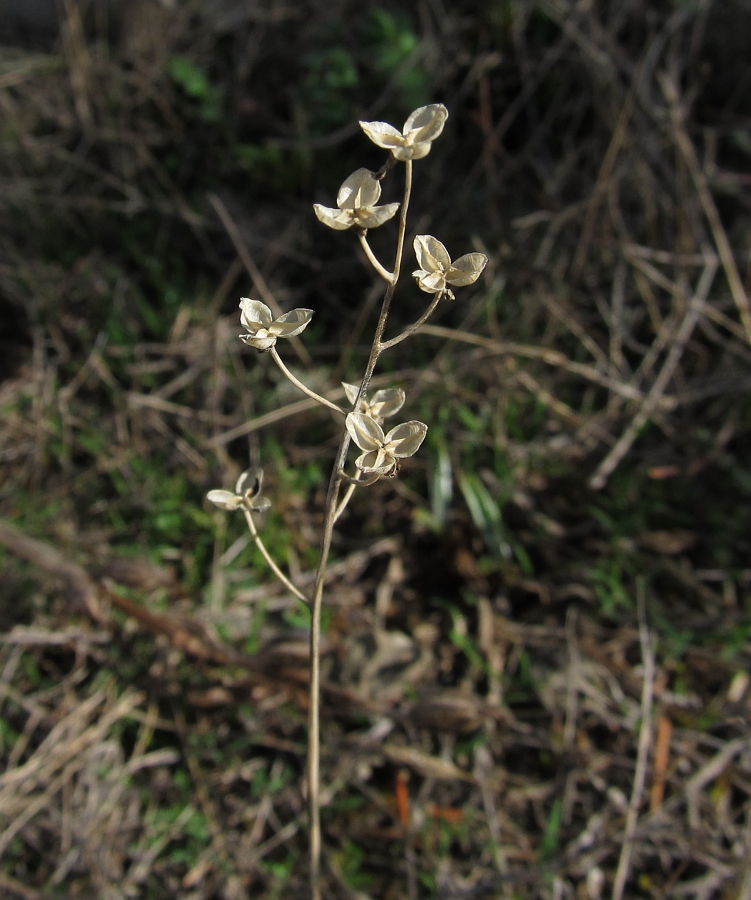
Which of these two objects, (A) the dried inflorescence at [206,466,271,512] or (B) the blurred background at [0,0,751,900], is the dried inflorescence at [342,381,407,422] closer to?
(A) the dried inflorescence at [206,466,271,512]

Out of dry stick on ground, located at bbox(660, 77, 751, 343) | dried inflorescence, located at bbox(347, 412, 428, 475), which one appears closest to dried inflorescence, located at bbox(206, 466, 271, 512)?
dried inflorescence, located at bbox(347, 412, 428, 475)

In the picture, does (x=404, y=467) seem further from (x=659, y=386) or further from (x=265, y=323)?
(x=265, y=323)

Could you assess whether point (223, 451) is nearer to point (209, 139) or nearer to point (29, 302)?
point (29, 302)

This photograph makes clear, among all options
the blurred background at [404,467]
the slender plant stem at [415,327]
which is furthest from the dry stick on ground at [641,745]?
the slender plant stem at [415,327]

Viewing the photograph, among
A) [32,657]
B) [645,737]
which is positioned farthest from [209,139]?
[645,737]

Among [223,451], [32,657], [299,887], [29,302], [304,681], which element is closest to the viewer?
[299,887]

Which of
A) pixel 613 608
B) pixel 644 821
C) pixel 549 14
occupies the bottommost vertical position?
pixel 644 821

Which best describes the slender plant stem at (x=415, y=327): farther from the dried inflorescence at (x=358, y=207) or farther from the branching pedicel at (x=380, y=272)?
the dried inflorescence at (x=358, y=207)
